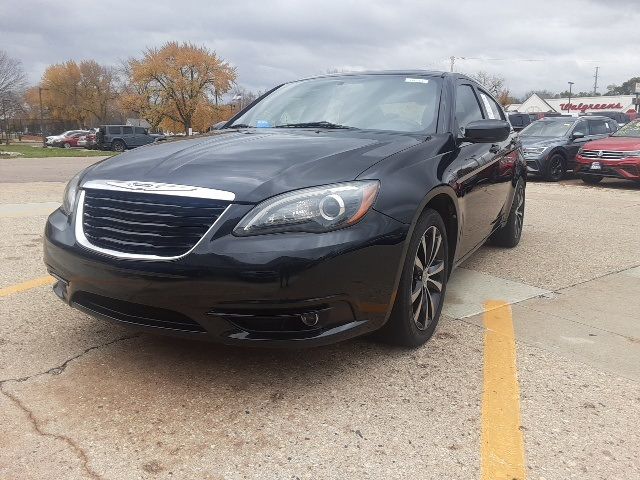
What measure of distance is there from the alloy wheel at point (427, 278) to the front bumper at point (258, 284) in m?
0.41

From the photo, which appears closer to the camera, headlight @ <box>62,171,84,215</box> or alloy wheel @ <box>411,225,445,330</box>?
headlight @ <box>62,171,84,215</box>

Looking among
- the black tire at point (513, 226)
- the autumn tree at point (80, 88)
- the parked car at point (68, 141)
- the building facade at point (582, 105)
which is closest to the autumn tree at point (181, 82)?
the parked car at point (68, 141)

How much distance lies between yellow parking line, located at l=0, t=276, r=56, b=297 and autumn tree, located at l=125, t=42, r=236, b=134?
50.4 metres

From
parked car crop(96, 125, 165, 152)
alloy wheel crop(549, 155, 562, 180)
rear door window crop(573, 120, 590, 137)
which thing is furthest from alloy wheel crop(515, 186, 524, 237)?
parked car crop(96, 125, 165, 152)

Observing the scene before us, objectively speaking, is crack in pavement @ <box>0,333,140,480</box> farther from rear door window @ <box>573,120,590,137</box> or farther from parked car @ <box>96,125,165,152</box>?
parked car @ <box>96,125,165,152</box>

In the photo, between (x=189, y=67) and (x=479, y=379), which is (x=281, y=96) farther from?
(x=189, y=67)

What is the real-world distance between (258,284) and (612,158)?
12360mm

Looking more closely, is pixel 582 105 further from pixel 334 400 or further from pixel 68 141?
pixel 334 400

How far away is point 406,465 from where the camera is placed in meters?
2.20

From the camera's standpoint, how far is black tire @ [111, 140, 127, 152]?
4041cm

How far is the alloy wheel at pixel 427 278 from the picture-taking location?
3137 millimetres

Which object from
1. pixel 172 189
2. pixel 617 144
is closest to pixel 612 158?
pixel 617 144

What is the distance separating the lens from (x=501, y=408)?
104 inches

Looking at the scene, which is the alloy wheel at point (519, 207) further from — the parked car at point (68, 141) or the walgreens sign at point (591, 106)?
the walgreens sign at point (591, 106)
